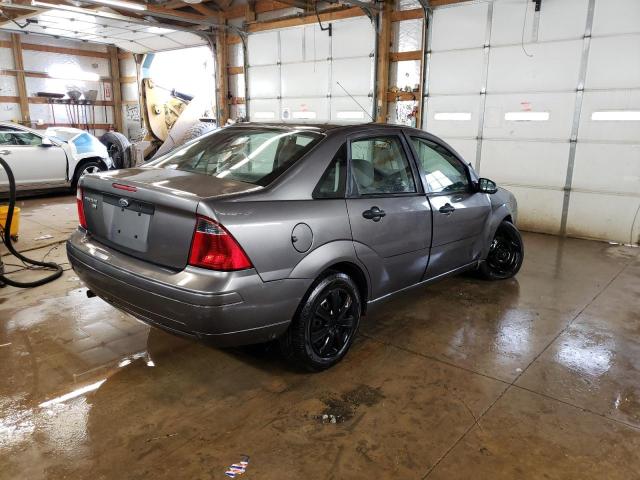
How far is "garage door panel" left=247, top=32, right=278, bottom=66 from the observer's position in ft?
35.2

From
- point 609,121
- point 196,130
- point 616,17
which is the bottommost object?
point 196,130

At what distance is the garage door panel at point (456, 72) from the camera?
798 cm

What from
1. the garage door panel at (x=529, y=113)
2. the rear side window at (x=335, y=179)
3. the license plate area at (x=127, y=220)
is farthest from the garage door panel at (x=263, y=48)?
the license plate area at (x=127, y=220)

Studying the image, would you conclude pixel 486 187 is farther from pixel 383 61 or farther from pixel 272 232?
pixel 383 61

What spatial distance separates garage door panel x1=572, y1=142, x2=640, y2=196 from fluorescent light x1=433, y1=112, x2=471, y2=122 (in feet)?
6.07

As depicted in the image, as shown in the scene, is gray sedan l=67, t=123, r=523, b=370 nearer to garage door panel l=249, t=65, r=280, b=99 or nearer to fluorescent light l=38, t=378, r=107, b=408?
fluorescent light l=38, t=378, r=107, b=408

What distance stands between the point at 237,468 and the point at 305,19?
31.6 ft

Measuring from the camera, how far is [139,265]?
261 cm

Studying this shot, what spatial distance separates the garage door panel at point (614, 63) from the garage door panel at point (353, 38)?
3.82 m

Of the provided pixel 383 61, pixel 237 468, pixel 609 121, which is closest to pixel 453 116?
pixel 383 61

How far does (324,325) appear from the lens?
296 centimetres

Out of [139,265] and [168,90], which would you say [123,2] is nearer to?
[168,90]

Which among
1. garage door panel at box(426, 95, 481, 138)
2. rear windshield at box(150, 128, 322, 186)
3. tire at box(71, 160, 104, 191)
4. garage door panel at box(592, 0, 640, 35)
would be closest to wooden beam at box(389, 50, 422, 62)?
garage door panel at box(426, 95, 481, 138)

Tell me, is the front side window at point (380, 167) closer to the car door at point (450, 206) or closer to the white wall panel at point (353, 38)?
the car door at point (450, 206)
